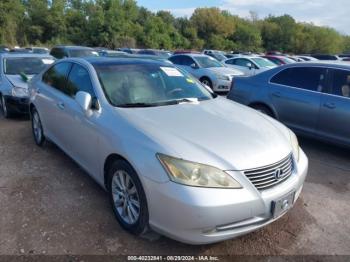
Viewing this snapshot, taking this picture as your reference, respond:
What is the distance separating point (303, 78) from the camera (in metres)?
5.76

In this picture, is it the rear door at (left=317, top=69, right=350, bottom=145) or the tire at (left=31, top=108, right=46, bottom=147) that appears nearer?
the rear door at (left=317, top=69, right=350, bottom=145)

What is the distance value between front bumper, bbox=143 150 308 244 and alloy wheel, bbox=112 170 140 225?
299 mm

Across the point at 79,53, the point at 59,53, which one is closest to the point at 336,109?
the point at 79,53

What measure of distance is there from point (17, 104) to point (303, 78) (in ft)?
18.0

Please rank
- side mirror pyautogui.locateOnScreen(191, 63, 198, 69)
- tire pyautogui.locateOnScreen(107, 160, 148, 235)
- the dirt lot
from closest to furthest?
tire pyautogui.locateOnScreen(107, 160, 148, 235)
the dirt lot
side mirror pyautogui.locateOnScreen(191, 63, 198, 69)

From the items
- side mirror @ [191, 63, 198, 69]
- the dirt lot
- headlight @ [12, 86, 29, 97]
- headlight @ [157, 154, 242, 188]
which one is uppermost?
headlight @ [157, 154, 242, 188]

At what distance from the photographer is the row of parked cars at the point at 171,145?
8.46 feet

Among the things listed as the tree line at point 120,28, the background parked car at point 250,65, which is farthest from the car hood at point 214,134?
the tree line at point 120,28

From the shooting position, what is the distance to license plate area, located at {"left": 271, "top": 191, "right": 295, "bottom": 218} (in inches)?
108

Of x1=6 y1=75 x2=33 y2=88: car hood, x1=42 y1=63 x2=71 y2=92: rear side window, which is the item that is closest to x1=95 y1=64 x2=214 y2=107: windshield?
x1=42 y1=63 x2=71 y2=92: rear side window

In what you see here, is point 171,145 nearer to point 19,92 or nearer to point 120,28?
point 19,92

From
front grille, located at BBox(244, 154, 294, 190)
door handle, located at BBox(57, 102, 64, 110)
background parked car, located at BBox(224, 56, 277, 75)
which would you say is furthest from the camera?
background parked car, located at BBox(224, 56, 277, 75)

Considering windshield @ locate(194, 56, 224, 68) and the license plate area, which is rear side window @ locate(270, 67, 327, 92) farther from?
windshield @ locate(194, 56, 224, 68)

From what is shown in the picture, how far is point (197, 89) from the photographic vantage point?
14.1 feet
